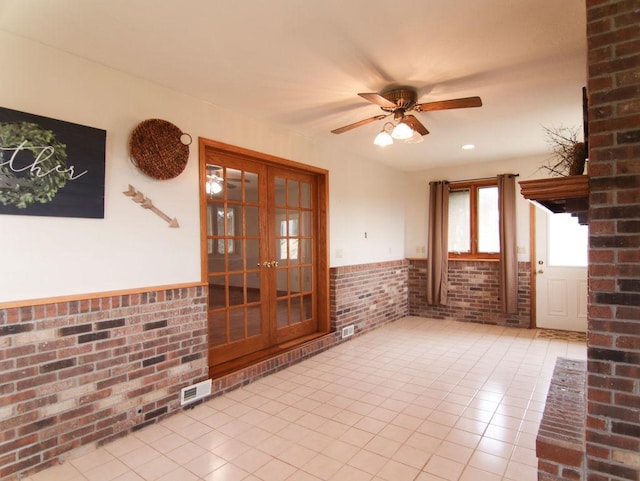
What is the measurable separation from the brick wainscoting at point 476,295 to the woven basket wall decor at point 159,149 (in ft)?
14.8

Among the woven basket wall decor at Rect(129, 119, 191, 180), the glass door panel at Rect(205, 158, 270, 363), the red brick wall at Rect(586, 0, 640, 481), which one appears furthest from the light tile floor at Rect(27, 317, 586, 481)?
the woven basket wall decor at Rect(129, 119, 191, 180)

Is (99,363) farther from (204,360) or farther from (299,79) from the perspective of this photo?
(299,79)

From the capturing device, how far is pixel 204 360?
297cm

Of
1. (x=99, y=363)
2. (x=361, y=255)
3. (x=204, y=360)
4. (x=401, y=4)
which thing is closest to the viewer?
(x=401, y=4)

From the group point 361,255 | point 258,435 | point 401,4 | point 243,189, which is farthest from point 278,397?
point 401,4

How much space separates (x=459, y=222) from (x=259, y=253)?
360 centimetres

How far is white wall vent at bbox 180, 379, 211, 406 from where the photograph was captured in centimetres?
279

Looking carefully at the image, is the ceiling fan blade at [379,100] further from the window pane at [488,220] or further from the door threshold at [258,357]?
the window pane at [488,220]

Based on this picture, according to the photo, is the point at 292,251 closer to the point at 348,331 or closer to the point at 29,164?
the point at 348,331

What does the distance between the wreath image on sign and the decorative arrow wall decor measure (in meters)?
0.41

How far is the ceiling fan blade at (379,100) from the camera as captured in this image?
8.38 ft

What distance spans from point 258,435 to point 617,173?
8.16 feet

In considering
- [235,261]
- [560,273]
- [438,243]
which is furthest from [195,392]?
[560,273]

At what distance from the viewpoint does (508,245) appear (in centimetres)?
523
